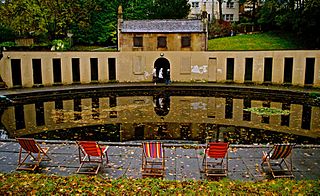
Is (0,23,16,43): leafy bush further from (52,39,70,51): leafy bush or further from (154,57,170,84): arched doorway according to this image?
(154,57,170,84): arched doorway

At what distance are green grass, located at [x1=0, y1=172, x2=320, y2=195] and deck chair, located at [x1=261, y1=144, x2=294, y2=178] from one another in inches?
50.1

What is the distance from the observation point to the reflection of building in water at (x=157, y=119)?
14.0m

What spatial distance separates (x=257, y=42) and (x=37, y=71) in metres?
23.9

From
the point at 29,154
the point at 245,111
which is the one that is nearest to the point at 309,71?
the point at 245,111

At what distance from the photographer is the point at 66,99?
21.8 metres

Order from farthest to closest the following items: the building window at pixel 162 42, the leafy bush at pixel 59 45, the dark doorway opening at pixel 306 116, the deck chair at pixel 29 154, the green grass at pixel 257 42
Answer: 1. the green grass at pixel 257 42
2. the leafy bush at pixel 59 45
3. the building window at pixel 162 42
4. the dark doorway opening at pixel 306 116
5. the deck chair at pixel 29 154

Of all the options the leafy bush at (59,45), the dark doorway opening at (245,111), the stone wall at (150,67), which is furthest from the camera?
the leafy bush at (59,45)

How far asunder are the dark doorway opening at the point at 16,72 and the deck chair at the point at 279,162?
23.1m

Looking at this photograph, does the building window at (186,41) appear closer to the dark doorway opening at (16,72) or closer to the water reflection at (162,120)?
the water reflection at (162,120)

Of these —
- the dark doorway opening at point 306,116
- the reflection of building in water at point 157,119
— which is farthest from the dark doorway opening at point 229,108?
the dark doorway opening at point 306,116

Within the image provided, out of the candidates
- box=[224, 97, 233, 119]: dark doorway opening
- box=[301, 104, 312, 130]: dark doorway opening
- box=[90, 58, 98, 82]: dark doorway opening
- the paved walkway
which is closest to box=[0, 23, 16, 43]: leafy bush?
box=[90, 58, 98, 82]: dark doorway opening

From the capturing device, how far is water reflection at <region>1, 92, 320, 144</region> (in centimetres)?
1356

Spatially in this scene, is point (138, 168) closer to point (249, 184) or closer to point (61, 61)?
point (249, 184)

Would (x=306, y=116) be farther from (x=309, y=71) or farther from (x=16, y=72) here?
(x=16, y=72)
